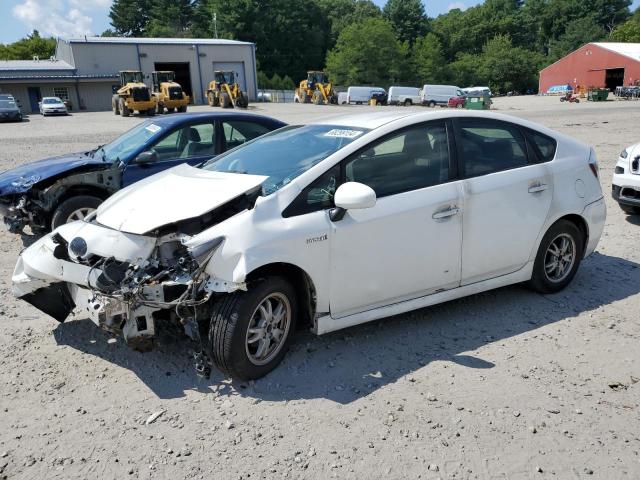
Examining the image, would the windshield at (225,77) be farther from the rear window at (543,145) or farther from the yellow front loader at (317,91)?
the rear window at (543,145)

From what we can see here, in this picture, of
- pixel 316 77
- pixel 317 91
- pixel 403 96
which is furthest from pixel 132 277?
pixel 403 96

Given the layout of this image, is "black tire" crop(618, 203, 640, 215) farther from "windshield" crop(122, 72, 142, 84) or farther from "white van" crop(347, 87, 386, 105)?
"white van" crop(347, 87, 386, 105)

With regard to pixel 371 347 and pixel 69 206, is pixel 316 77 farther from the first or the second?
pixel 371 347

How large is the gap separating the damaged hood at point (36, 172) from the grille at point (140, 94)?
29358mm

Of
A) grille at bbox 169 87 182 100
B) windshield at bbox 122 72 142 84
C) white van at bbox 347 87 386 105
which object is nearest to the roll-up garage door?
white van at bbox 347 87 386 105

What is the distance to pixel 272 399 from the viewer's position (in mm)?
3494

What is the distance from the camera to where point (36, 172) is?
661cm

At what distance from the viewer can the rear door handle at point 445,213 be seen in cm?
414

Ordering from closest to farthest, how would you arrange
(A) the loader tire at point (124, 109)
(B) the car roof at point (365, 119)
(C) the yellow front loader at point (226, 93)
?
(B) the car roof at point (365, 119) → (A) the loader tire at point (124, 109) → (C) the yellow front loader at point (226, 93)

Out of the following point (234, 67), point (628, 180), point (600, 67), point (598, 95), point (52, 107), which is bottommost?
point (628, 180)

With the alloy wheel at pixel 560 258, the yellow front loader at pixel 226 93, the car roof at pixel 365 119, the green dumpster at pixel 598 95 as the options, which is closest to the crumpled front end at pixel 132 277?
the car roof at pixel 365 119

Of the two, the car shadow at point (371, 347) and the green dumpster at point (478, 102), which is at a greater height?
the green dumpster at point (478, 102)

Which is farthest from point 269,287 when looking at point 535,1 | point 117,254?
point 535,1

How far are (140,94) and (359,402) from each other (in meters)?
34.4
